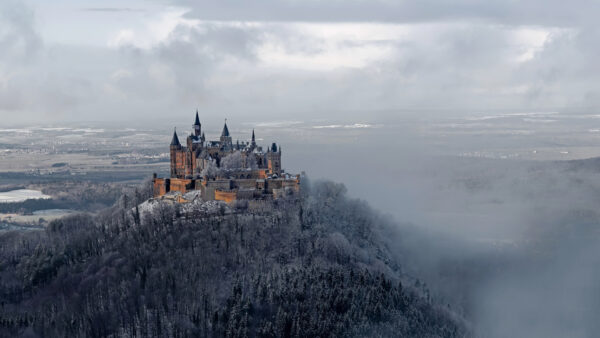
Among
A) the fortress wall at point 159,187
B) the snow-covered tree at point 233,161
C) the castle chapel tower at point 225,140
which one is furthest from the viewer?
the castle chapel tower at point 225,140

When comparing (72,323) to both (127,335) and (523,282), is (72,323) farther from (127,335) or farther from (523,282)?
(523,282)

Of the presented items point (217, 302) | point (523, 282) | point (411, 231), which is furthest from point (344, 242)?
point (523, 282)

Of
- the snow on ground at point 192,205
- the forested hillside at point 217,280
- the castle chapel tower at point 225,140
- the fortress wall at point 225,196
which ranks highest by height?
the castle chapel tower at point 225,140

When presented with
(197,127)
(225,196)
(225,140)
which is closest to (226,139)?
(225,140)

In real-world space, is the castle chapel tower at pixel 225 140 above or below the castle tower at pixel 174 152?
above

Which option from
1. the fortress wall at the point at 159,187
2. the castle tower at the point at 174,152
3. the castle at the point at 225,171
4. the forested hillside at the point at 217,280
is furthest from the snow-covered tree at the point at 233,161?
the forested hillside at the point at 217,280

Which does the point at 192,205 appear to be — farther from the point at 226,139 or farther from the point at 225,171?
the point at 226,139

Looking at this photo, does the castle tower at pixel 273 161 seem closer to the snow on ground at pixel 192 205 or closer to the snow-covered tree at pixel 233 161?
the snow-covered tree at pixel 233 161

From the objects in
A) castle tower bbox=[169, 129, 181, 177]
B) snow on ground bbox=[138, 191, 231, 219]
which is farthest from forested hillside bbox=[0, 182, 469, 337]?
castle tower bbox=[169, 129, 181, 177]

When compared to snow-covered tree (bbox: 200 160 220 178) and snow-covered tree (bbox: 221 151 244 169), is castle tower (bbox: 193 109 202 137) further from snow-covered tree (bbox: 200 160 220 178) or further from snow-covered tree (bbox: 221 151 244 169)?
snow-covered tree (bbox: 200 160 220 178)
